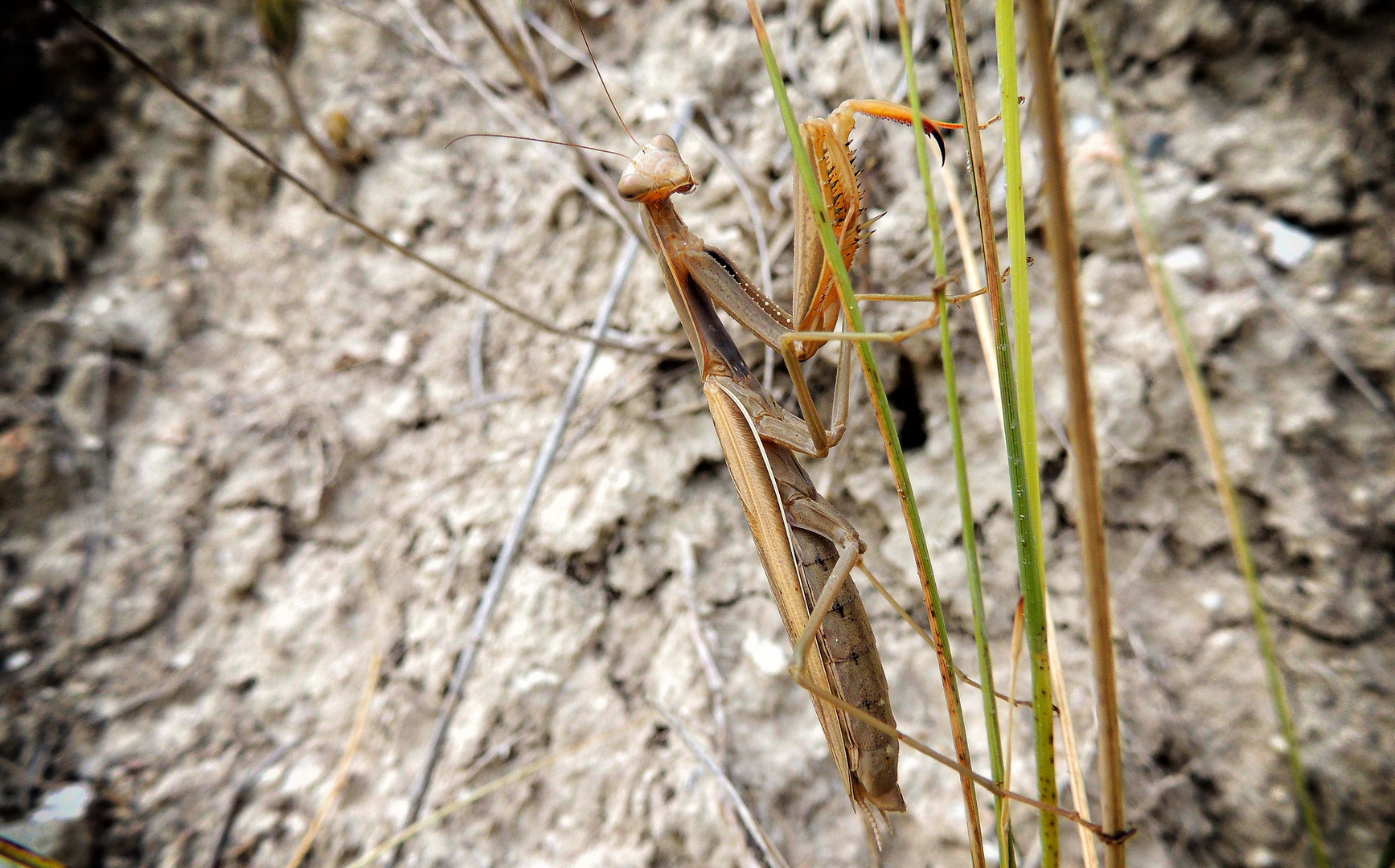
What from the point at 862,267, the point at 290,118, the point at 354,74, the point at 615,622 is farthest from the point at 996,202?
the point at 290,118

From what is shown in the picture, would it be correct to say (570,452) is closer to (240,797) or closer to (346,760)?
(346,760)

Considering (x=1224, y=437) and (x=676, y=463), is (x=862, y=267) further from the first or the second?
(x=1224, y=437)

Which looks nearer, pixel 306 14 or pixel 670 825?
pixel 670 825

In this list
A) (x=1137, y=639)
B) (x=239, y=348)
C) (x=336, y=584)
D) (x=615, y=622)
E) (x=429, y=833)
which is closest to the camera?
(x=1137, y=639)

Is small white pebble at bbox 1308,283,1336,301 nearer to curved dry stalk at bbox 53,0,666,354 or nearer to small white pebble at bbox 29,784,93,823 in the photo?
curved dry stalk at bbox 53,0,666,354

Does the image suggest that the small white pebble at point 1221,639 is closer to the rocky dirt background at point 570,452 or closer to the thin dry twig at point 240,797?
the rocky dirt background at point 570,452

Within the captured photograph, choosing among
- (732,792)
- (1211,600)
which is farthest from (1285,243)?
Answer: (732,792)
